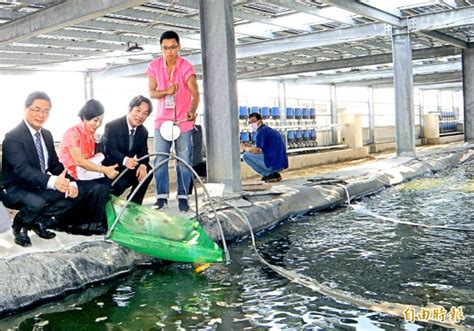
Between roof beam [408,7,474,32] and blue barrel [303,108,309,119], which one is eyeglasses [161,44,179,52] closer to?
roof beam [408,7,474,32]

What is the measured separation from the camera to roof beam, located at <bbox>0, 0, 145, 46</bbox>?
290 inches

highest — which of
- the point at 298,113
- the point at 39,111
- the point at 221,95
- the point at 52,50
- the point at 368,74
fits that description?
the point at 52,50

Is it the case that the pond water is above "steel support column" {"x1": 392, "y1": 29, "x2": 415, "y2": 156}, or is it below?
below

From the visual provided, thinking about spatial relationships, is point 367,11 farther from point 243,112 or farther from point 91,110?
point 91,110

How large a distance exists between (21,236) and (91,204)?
55 centimetres

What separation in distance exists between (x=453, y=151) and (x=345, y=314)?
11208 mm

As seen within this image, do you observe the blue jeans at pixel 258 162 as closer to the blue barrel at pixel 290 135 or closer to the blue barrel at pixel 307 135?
the blue barrel at pixel 290 135

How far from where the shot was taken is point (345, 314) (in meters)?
2.93

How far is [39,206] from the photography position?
3.67 meters

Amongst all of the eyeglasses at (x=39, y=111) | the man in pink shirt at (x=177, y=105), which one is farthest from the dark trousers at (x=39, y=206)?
the man in pink shirt at (x=177, y=105)

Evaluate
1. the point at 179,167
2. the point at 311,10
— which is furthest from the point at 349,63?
the point at 179,167

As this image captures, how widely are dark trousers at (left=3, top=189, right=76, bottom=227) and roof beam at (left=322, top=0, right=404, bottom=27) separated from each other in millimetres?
6472

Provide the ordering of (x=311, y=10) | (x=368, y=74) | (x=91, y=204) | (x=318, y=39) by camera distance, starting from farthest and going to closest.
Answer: (x=368, y=74)
(x=318, y=39)
(x=311, y=10)
(x=91, y=204)

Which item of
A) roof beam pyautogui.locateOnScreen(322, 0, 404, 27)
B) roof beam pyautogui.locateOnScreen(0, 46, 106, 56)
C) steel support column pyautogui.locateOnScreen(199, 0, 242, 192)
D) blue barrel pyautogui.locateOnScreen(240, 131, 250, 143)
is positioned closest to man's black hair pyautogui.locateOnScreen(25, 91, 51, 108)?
steel support column pyautogui.locateOnScreen(199, 0, 242, 192)
